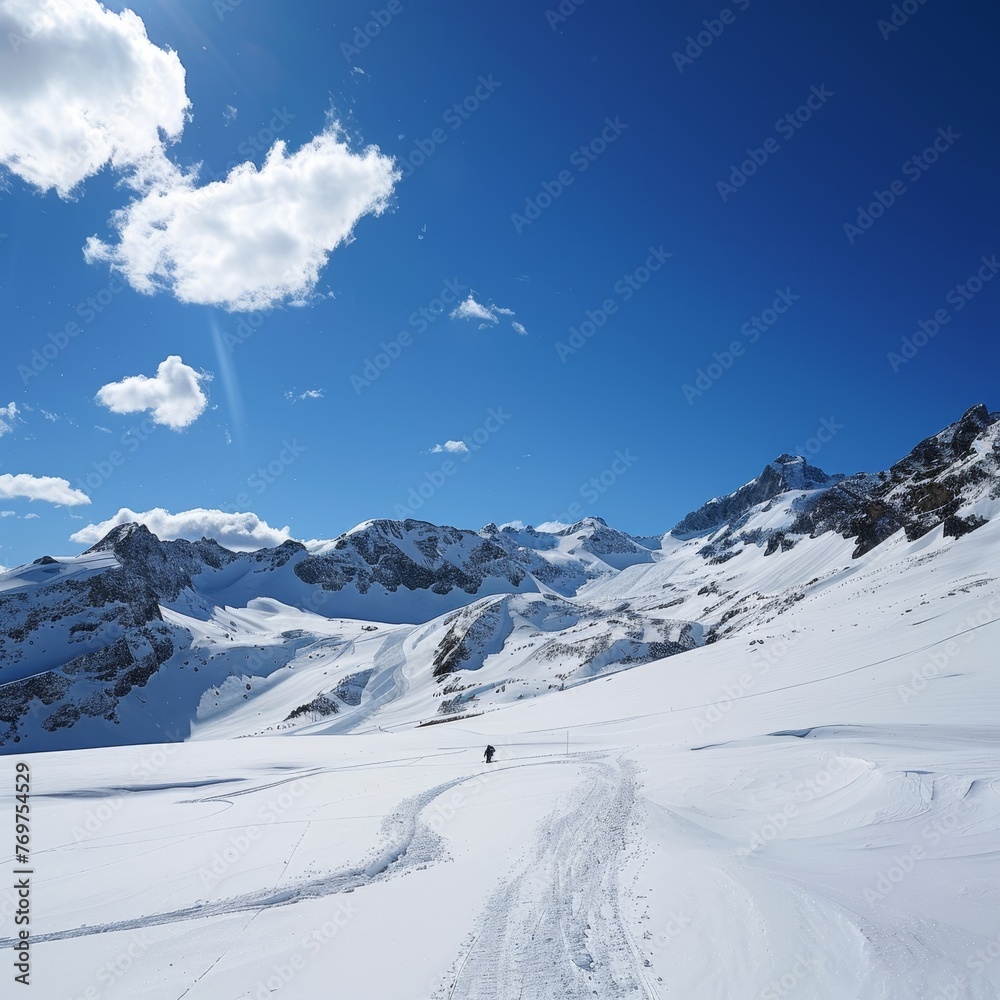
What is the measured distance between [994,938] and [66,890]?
13.7 m

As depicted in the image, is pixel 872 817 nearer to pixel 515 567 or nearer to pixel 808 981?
pixel 808 981

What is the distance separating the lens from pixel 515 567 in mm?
177500

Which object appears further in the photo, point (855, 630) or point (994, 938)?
point (855, 630)

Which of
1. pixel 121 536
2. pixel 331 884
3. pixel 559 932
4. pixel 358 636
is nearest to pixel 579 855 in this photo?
pixel 559 932

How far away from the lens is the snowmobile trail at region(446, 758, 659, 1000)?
21.0ft

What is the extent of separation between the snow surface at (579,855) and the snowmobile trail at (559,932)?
0.04 m

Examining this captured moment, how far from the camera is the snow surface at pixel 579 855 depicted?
6.64m

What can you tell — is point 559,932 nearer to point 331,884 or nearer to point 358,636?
point 331,884

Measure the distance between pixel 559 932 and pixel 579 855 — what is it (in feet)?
9.73

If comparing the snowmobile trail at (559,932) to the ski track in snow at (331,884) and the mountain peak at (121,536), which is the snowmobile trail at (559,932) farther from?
the mountain peak at (121,536)

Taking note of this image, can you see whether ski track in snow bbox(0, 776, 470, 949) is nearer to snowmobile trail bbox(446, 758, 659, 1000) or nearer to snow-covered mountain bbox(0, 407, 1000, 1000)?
snow-covered mountain bbox(0, 407, 1000, 1000)

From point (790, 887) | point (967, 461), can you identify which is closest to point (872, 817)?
point (790, 887)

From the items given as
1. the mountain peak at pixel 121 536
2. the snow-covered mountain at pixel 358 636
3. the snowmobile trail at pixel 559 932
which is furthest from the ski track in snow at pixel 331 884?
the mountain peak at pixel 121 536

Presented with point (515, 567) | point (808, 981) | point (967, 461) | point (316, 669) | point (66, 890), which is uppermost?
point (515, 567)
